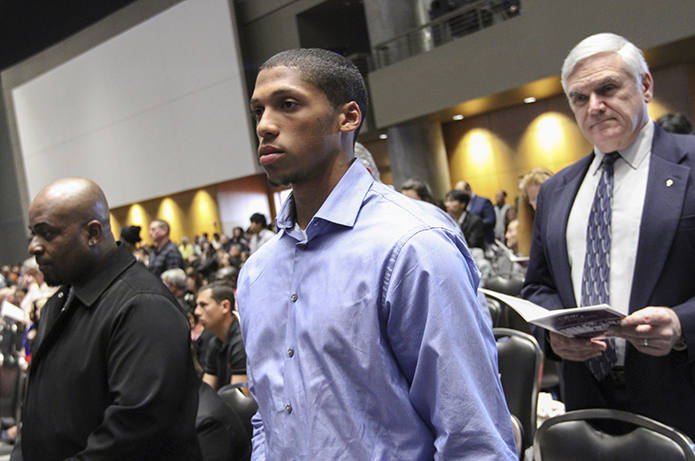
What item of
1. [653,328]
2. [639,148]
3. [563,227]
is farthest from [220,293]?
[653,328]

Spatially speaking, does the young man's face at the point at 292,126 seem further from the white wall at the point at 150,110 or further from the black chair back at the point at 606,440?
the white wall at the point at 150,110

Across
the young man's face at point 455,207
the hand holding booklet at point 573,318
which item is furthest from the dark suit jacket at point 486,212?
the hand holding booklet at point 573,318

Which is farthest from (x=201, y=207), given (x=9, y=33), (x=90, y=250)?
(x=90, y=250)

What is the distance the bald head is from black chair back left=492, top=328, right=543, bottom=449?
168 cm

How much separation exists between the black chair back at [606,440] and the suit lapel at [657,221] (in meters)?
0.34

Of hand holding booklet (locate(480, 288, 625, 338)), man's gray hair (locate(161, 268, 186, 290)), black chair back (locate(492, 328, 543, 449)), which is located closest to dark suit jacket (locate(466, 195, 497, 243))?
man's gray hair (locate(161, 268, 186, 290))

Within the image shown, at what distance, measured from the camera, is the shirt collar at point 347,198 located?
4.01ft

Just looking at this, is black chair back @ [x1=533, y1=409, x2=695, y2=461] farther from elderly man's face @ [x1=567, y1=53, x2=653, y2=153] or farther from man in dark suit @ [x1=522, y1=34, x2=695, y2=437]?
elderly man's face @ [x1=567, y1=53, x2=653, y2=153]

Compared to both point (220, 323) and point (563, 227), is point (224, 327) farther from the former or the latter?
point (563, 227)

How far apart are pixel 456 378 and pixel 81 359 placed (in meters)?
1.28

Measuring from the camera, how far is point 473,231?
5922mm

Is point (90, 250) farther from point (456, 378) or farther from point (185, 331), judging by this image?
point (456, 378)

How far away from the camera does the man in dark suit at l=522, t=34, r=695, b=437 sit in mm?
1812

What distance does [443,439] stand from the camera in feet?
3.52
